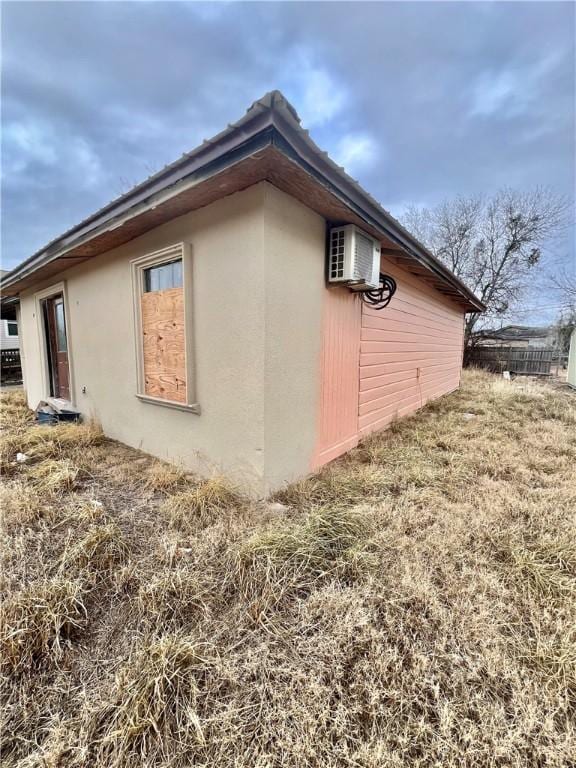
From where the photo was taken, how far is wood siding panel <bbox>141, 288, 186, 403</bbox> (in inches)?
125

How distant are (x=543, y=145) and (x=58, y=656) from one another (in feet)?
52.1

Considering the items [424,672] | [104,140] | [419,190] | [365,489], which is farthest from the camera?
[419,190]

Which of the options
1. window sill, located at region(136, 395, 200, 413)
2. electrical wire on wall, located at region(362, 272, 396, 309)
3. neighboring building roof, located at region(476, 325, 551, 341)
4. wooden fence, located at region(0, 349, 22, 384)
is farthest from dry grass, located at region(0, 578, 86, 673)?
neighboring building roof, located at region(476, 325, 551, 341)

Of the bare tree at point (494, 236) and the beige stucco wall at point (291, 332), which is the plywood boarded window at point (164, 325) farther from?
the bare tree at point (494, 236)

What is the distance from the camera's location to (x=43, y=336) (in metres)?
6.05

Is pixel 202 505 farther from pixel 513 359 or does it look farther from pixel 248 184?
pixel 513 359

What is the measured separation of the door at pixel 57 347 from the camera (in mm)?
5625

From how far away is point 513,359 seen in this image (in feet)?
49.9

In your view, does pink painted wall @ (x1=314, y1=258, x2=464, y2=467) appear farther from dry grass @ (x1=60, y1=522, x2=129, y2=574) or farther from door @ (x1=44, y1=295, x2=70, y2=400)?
door @ (x1=44, y1=295, x2=70, y2=400)

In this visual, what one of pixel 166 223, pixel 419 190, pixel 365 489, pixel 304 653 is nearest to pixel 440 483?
pixel 365 489

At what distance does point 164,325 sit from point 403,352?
401cm

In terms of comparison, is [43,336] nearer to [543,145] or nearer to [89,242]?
[89,242]

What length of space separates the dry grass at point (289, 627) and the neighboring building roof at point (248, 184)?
239 cm

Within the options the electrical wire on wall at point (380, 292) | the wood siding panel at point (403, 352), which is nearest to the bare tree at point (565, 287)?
the wood siding panel at point (403, 352)
